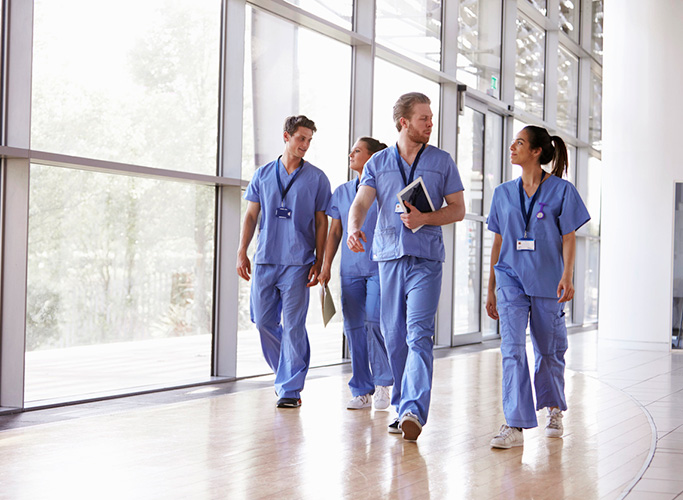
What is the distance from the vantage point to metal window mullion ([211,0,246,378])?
17.9ft

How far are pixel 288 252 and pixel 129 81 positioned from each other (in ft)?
5.02

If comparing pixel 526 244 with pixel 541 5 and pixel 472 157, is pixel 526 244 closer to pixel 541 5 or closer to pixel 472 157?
pixel 472 157

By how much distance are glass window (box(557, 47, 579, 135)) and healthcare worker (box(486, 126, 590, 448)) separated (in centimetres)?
876

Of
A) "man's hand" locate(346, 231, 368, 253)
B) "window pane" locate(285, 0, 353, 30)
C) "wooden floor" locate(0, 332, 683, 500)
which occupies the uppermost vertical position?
"window pane" locate(285, 0, 353, 30)

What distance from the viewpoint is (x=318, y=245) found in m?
4.38

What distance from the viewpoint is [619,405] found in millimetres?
4605

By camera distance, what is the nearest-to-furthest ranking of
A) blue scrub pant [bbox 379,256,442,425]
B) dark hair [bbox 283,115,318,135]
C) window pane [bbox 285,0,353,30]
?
blue scrub pant [bbox 379,256,442,425] < dark hair [bbox 283,115,318,135] < window pane [bbox 285,0,353,30]

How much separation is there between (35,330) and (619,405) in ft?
10.4

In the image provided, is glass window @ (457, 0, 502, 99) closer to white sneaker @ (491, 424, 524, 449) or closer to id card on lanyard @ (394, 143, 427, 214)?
id card on lanyard @ (394, 143, 427, 214)

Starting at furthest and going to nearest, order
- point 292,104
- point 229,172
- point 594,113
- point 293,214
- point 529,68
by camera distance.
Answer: point 594,113 < point 529,68 < point 292,104 < point 229,172 < point 293,214

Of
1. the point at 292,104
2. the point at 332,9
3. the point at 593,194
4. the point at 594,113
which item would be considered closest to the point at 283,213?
the point at 292,104

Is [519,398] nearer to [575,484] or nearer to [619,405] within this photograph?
[575,484]

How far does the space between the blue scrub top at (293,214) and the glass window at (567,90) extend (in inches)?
327

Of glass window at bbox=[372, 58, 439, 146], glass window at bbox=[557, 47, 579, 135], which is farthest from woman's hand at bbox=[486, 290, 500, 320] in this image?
glass window at bbox=[557, 47, 579, 135]
